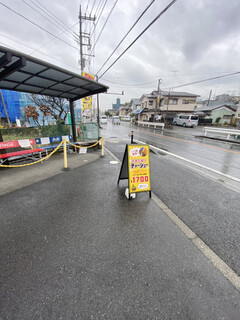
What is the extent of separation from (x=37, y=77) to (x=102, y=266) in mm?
5968

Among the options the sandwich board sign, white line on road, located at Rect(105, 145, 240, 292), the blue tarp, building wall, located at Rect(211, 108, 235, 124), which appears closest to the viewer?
white line on road, located at Rect(105, 145, 240, 292)

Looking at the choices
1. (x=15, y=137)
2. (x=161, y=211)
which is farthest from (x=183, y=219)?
(x=15, y=137)

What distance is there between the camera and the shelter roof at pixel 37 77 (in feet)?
11.6

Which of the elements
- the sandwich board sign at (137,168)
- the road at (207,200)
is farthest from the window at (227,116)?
the sandwich board sign at (137,168)

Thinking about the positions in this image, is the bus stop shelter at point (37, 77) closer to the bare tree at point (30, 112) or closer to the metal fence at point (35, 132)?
the metal fence at point (35, 132)

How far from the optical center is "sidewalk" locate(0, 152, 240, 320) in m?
1.44

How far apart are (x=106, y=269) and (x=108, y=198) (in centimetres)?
A: 171

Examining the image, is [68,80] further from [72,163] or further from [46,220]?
[46,220]

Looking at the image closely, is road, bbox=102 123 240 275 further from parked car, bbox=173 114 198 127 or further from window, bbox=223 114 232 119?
window, bbox=223 114 232 119

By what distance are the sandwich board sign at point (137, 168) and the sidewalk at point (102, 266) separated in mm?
383

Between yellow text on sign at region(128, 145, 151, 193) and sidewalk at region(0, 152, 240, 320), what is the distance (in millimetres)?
382

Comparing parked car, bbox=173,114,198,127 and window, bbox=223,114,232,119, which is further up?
window, bbox=223,114,232,119

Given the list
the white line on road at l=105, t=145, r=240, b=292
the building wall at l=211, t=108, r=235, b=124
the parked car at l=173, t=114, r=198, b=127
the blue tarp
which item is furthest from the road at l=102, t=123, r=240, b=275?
the building wall at l=211, t=108, r=235, b=124

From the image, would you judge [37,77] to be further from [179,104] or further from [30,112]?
[179,104]
